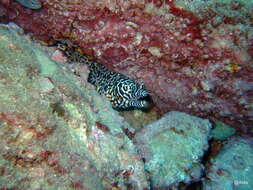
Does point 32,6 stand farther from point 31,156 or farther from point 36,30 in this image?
point 31,156

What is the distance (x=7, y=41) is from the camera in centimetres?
260

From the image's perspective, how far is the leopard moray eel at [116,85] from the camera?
15.8ft

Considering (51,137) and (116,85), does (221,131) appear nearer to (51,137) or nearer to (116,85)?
(116,85)

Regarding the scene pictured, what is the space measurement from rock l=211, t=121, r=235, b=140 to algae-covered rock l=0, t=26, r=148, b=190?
2.80 meters

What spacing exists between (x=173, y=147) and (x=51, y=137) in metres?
2.80

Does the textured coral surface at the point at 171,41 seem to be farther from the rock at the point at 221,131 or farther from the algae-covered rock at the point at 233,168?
the algae-covered rock at the point at 233,168

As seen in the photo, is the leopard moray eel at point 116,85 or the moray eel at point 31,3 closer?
the moray eel at point 31,3

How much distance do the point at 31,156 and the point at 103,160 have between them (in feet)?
3.01

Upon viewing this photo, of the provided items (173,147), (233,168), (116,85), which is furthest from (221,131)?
(116,85)

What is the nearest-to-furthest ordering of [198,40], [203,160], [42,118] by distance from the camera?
[42,118] → [198,40] → [203,160]

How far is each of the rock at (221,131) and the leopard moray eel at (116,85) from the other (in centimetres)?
185

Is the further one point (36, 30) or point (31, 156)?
point (36, 30)

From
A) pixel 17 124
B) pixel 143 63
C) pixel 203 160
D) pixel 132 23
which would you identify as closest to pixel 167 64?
pixel 143 63

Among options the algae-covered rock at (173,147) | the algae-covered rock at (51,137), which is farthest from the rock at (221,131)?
the algae-covered rock at (51,137)
